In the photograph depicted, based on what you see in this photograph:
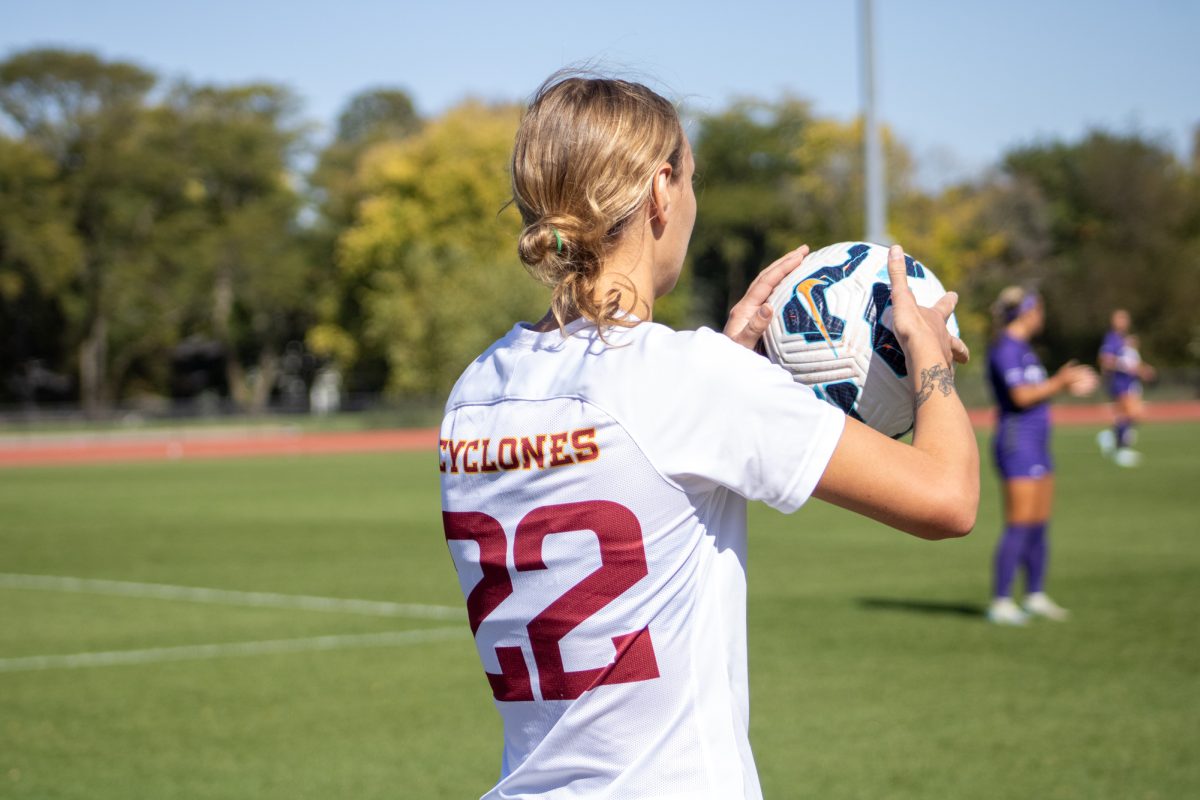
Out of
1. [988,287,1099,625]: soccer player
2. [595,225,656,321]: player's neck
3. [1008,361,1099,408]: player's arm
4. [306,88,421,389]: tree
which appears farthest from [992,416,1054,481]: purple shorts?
[306,88,421,389]: tree

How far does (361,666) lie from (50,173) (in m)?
57.8

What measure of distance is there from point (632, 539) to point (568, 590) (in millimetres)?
131

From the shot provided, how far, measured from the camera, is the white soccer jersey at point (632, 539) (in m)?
1.97

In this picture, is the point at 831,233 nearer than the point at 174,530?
No

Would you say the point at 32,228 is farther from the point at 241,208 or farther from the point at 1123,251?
the point at 1123,251

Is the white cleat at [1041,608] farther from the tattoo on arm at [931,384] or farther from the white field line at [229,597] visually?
the tattoo on arm at [931,384]

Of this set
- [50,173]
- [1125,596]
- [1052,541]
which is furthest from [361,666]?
[50,173]

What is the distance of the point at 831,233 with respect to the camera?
77062 mm

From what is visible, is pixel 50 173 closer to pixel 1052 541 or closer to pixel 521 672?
pixel 1052 541

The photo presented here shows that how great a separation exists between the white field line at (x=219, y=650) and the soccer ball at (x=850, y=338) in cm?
785

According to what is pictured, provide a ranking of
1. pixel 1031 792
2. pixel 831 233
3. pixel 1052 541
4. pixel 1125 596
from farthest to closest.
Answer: pixel 831 233 → pixel 1052 541 → pixel 1125 596 → pixel 1031 792

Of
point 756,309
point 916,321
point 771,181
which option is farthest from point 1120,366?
point 771,181

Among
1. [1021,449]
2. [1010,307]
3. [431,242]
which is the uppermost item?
[1010,307]

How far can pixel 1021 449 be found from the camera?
10.3 m
